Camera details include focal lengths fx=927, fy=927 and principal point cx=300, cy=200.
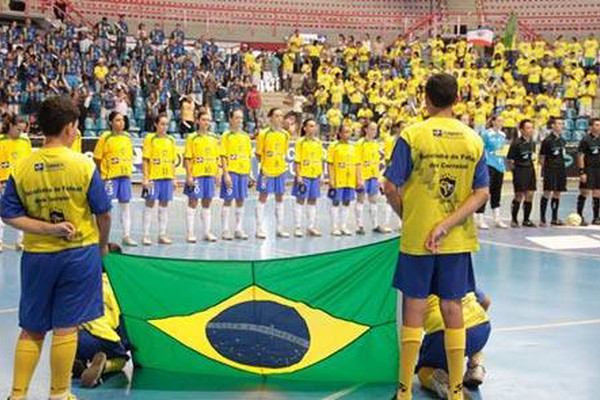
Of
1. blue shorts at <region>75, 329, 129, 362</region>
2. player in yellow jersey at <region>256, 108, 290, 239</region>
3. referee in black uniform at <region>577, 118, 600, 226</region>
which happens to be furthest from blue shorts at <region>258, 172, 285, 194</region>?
→ blue shorts at <region>75, 329, 129, 362</region>

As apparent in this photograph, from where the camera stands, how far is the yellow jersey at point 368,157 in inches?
588

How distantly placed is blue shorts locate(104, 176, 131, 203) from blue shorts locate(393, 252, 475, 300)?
778 centimetres

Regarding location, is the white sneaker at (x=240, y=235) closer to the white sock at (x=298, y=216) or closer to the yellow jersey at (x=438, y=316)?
the white sock at (x=298, y=216)

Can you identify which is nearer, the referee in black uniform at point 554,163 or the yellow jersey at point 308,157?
the yellow jersey at point 308,157

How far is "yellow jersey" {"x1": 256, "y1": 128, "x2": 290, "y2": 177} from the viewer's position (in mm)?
14102

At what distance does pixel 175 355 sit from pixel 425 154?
2367 millimetres

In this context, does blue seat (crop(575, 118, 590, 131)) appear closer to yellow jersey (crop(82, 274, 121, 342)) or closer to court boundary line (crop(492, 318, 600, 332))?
court boundary line (crop(492, 318, 600, 332))

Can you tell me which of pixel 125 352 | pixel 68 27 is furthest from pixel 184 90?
pixel 125 352

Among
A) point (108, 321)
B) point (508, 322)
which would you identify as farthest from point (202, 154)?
point (108, 321)

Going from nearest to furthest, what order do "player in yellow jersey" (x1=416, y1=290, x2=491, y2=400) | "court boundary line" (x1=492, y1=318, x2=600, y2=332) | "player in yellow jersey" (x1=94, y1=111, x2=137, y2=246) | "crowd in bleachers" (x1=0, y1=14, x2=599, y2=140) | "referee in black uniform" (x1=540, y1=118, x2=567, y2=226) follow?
1. "player in yellow jersey" (x1=416, y1=290, x2=491, y2=400)
2. "court boundary line" (x1=492, y1=318, x2=600, y2=332)
3. "player in yellow jersey" (x1=94, y1=111, x2=137, y2=246)
4. "referee in black uniform" (x1=540, y1=118, x2=567, y2=226)
5. "crowd in bleachers" (x1=0, y1=14, x2=599, y2=140)

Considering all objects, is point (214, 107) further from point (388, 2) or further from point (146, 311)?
point (146, 311)

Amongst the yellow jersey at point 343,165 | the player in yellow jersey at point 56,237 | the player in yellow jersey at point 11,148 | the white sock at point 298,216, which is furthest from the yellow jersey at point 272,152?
the player in yellow jersey at point 56,237

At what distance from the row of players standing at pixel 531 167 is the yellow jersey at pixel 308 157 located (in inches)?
109

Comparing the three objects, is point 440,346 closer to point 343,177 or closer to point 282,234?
point 282,234
